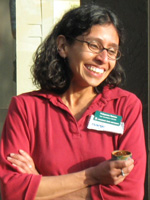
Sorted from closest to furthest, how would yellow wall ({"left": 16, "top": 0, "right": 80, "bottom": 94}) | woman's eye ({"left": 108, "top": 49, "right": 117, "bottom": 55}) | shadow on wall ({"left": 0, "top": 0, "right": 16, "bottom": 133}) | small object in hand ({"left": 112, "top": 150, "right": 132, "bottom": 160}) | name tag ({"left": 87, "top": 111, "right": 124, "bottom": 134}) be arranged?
1. small object in hand ({"left": 112, "top": 150, "right": 132, "bottom": 160})
2. name tag ({"left": 87, "top": 111, "right": 124, "bottom": 134})
3. woman's eye ({"left": 108, "top": 49, "right": 117, "bottom": 55})
4. yellow wall ({"left": 16, "top": 0, "right": 80, "bottom": 94})
5. shadow on wall ({"left": 0, "top": 0, "right": 16, "bottom": 133})

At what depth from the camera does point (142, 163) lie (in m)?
2.50

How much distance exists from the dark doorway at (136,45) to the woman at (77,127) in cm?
156

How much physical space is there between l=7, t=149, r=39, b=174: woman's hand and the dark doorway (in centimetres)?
201

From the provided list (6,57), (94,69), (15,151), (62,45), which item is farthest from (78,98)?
(6,57)

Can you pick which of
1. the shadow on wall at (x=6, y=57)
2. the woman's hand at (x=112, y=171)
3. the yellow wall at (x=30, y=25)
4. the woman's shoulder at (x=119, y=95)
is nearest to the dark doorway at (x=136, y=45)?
the yellow wall at (x=30, y=25)

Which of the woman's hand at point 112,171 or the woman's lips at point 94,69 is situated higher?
the woman's lips at point 94,69

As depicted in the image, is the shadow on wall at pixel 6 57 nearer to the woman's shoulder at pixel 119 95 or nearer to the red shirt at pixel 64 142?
the red shirt at pixel 64 142

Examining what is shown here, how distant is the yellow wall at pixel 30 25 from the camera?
4508 mm

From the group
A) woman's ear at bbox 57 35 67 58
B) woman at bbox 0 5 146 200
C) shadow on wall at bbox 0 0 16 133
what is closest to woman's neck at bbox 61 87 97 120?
woman at bbox 0 5 146 200

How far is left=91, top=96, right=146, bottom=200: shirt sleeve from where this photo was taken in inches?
94.1

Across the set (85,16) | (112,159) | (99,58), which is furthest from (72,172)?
(85,16)

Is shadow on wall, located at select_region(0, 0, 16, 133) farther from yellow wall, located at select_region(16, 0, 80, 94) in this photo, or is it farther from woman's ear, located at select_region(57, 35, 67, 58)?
woman's ear, located at select_region(57, 35, 67, 58)

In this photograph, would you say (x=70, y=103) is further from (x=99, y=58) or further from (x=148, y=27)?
(x=148, y=27)

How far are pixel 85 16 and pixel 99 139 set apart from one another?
0.85 m
